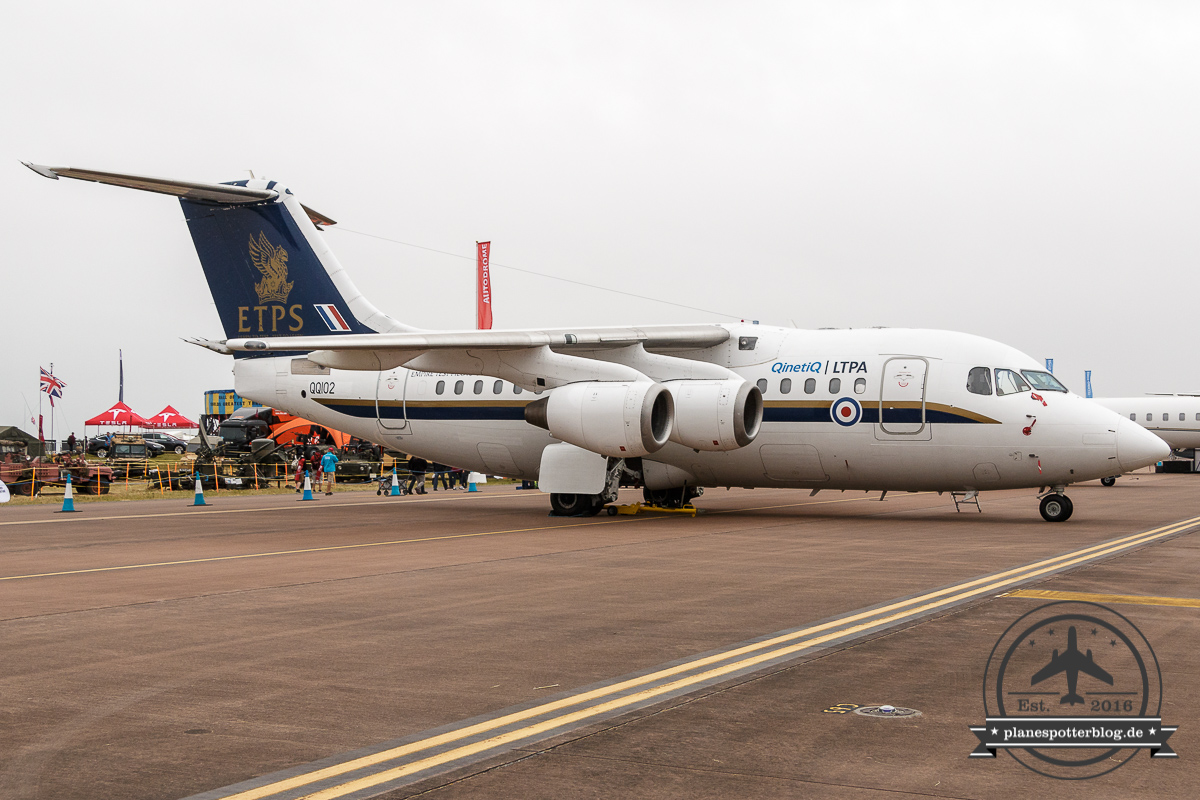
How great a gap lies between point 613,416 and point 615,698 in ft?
40.6

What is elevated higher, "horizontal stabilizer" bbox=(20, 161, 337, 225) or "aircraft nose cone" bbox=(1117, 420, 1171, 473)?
"horizontal stabilizer" bbox=(20, 161, 337, 225)

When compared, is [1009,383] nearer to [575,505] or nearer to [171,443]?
[575,505]

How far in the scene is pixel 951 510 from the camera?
2342 centimetres

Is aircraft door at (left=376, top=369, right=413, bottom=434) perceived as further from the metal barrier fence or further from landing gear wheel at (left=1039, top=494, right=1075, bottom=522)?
landing gear wheel at (left=1039, top=494, right=1075, bottom=522)

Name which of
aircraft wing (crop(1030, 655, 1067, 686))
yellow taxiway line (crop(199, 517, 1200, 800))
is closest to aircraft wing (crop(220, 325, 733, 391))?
yellow taxiway line (crop(199, 517, 1200, 800))

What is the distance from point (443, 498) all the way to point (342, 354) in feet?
34.2

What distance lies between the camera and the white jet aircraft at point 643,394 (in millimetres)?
18578

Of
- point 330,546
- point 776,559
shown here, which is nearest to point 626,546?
point 776,559

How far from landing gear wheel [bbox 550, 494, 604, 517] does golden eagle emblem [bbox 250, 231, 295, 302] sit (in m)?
7.48

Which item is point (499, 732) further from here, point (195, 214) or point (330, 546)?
point (195, 214)

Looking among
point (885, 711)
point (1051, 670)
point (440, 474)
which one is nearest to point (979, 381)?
point (1051, 670)

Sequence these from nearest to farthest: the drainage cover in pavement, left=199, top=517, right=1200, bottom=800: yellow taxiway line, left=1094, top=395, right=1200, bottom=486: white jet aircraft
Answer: left=199, top=517, right=1200, bottom=800: yellow taxiway line
the drainage cover in pavement
left=1094, top=395, right=1200, bottom=486: white jet aircraft

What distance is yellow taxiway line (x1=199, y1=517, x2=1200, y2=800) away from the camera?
191 inches

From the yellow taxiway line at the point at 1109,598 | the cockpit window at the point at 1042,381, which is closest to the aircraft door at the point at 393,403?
the cockpit window at the point at 1042,381
